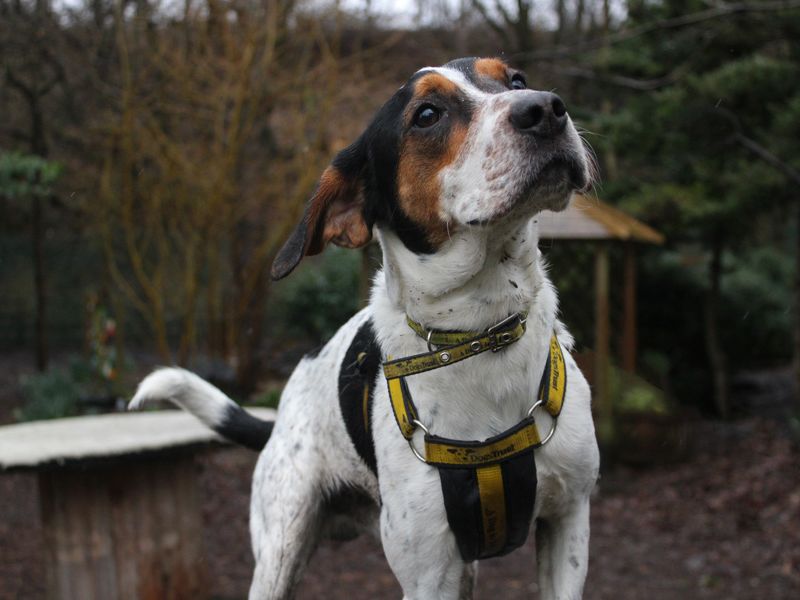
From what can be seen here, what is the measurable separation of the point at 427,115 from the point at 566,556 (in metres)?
1.07

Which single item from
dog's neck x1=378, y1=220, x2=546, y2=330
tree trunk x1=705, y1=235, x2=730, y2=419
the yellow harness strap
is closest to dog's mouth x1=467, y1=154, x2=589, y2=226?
dog's neck x1=378, y1=220, x2=546, y2=330

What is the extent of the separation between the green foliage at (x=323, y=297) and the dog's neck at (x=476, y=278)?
28.5 feet

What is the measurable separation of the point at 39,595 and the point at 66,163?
5.52 meters

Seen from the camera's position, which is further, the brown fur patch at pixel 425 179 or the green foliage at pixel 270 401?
the green foliage at pixel 270 401

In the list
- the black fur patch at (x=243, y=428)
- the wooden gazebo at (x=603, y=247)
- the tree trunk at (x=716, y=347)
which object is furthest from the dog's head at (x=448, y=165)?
the tree trunk at (x=716, y=347)

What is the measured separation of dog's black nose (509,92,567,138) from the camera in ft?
6.00

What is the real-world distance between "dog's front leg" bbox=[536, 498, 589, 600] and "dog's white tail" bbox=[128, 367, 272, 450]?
1.19 metres

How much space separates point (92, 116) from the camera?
31.3 feet

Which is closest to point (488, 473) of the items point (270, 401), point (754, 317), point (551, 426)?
point (551, 426)

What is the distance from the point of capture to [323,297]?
11.2m

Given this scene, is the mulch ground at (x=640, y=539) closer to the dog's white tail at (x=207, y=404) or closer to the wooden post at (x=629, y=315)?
the wooden post at (x=629, y=315)

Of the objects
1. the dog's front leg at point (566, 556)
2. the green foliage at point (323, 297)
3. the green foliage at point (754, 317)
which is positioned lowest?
the green foliage at point (754, 317)

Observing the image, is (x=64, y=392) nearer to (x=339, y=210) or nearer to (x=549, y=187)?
(x=339, y=210)

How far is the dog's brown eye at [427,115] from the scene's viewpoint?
2043 millimetres
